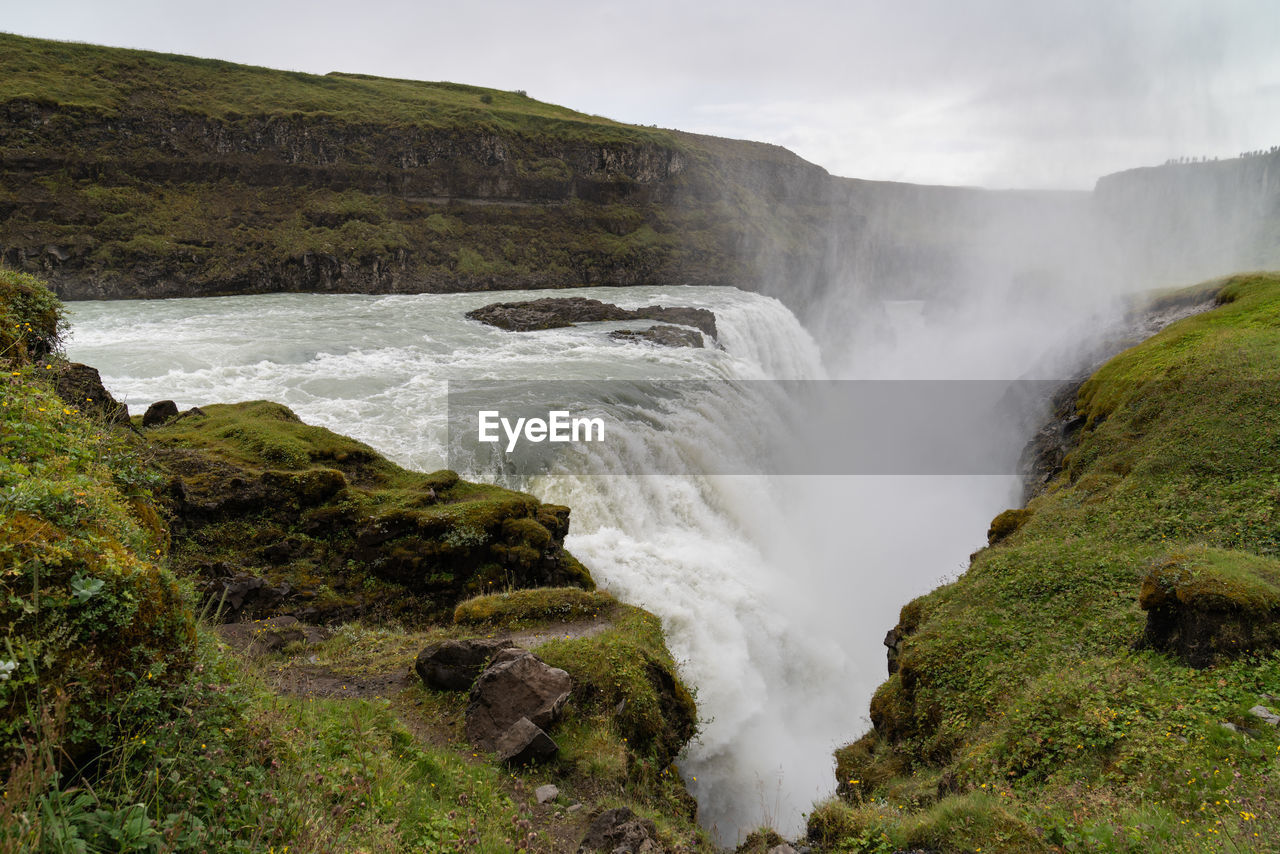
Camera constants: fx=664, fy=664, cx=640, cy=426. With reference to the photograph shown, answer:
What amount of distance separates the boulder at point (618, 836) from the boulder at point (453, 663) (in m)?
2.64

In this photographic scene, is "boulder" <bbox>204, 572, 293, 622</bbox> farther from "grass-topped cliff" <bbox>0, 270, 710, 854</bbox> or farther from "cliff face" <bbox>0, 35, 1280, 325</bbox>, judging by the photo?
"cliff face" <bbox>0, 35, 1280, 325</bbox>

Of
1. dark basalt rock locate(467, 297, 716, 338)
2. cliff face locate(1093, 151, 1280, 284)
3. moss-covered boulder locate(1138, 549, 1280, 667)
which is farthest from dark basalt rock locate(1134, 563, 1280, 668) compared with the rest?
cliff face locate(1093, 151, 1280, 284)

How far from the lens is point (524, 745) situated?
696 centimetres

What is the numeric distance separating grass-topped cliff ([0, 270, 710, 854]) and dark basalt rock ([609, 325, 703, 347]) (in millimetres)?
20588

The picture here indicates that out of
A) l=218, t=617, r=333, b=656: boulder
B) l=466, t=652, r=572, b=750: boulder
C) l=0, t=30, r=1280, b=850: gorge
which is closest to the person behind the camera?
l=466, t=652, r=572, b=750: boulder

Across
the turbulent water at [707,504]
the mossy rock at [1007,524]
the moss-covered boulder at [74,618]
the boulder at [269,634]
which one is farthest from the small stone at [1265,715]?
the boulder at [269,634]

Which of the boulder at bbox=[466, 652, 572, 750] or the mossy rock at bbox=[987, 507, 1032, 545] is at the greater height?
the mossy rock at bbox=[987, 507, 1032, 545]

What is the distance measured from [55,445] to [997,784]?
29.8 ft

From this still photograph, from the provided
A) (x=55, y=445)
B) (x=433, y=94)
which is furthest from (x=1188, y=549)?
(x=433, y=94)

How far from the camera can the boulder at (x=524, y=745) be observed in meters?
6.95

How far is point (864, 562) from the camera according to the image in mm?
22547

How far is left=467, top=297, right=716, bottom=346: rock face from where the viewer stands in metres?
38.0

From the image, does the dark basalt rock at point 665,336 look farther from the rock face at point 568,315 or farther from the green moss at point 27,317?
the green moss at point 27,317

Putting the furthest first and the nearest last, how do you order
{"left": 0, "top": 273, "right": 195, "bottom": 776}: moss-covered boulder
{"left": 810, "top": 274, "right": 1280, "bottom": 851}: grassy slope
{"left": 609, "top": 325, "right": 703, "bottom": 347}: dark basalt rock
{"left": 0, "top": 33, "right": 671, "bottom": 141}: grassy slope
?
{"left": 0, "top": 33, "right": 671, "bottom": 141}: grassy slope → {"left": 609, "top": 325, "right": 703, "bottom": 347}: dark basalt rock → {"left": 810, "top": 274, "right": 1280, "bottom": 851}: grassy slope → {"left": 0, "top": 273, "right": 195, "bottom": 776}: moss-covered boulder
